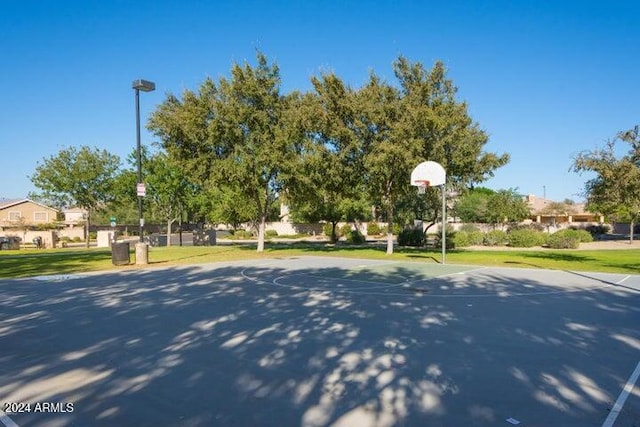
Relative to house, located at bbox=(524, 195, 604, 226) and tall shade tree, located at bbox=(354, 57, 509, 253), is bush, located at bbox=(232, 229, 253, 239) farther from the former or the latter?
house, located at bbox=(524, 195, 604, 226)

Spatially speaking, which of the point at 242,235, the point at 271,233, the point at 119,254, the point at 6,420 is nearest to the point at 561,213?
the point at 271,233

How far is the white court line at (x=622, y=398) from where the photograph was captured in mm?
4537

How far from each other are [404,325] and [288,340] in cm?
228

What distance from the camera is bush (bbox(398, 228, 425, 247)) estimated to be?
117 ft

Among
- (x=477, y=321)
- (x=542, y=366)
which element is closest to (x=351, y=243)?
(x=477, y=321)

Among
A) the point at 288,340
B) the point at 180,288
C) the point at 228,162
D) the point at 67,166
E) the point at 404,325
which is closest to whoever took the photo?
the point at 288,340

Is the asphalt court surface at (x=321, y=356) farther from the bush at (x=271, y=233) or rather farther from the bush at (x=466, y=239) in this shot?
the bush at (x=271, y=233)

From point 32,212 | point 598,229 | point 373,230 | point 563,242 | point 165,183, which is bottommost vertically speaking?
point 563,242

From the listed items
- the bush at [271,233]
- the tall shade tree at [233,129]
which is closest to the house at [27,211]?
the bush at [271,233]

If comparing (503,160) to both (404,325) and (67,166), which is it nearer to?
(404,325)

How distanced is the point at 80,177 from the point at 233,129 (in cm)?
2005

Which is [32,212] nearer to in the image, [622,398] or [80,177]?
[80,177]

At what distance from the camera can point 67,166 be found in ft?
130

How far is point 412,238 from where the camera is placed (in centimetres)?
3575
